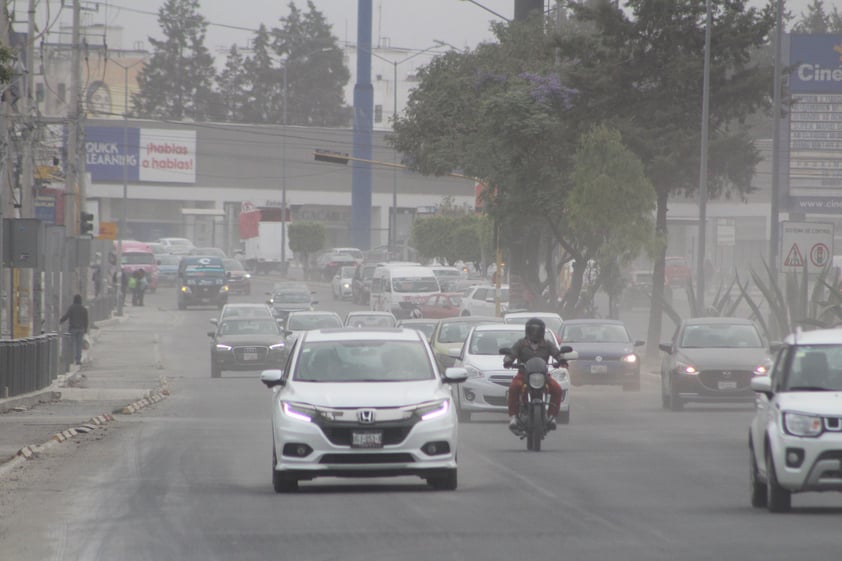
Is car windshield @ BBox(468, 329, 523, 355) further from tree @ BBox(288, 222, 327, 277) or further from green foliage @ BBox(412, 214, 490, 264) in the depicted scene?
tree @ BBox(288, 222, 327, 277)

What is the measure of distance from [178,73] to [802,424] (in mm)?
137178

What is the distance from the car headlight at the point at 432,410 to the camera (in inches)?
603

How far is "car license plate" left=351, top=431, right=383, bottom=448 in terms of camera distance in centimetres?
1512

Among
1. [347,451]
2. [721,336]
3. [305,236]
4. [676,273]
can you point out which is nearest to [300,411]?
[347,451]

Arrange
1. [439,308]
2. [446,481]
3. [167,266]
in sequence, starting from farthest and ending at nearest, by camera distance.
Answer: [167,266] → [439,308] → [446,481]

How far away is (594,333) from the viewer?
123ft

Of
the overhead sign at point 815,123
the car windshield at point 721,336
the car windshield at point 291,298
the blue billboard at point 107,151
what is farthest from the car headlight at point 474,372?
the blue billboard at point 107,151

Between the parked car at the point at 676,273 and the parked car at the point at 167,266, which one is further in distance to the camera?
the parked car at the point at 167,266

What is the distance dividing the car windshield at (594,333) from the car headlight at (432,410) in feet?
70.6

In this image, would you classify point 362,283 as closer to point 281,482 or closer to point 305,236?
point 305,236

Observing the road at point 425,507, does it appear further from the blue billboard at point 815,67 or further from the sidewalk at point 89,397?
the blue billboard at point 815,67

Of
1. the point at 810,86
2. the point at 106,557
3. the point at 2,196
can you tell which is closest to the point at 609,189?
the point at 810,86

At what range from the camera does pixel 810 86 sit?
4822 cm

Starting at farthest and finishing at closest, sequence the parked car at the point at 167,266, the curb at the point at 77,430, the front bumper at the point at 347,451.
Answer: the parked car at the point at 167,266 < the curb at the point at 77,430 < the front bumper at the point at 347,451
